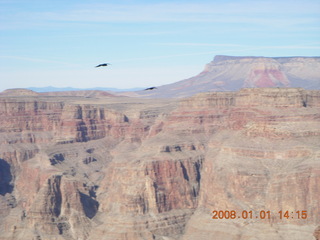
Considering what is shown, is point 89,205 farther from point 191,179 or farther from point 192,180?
point 192,180

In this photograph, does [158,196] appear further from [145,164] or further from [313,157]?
[313,157]

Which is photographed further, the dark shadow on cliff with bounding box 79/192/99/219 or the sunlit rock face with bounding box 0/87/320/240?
the dark shadow on cliff with bounding box 79/192/99/219

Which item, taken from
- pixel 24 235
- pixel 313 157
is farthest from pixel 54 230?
pixel 313 157

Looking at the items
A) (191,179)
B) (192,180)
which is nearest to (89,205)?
(191,179)
